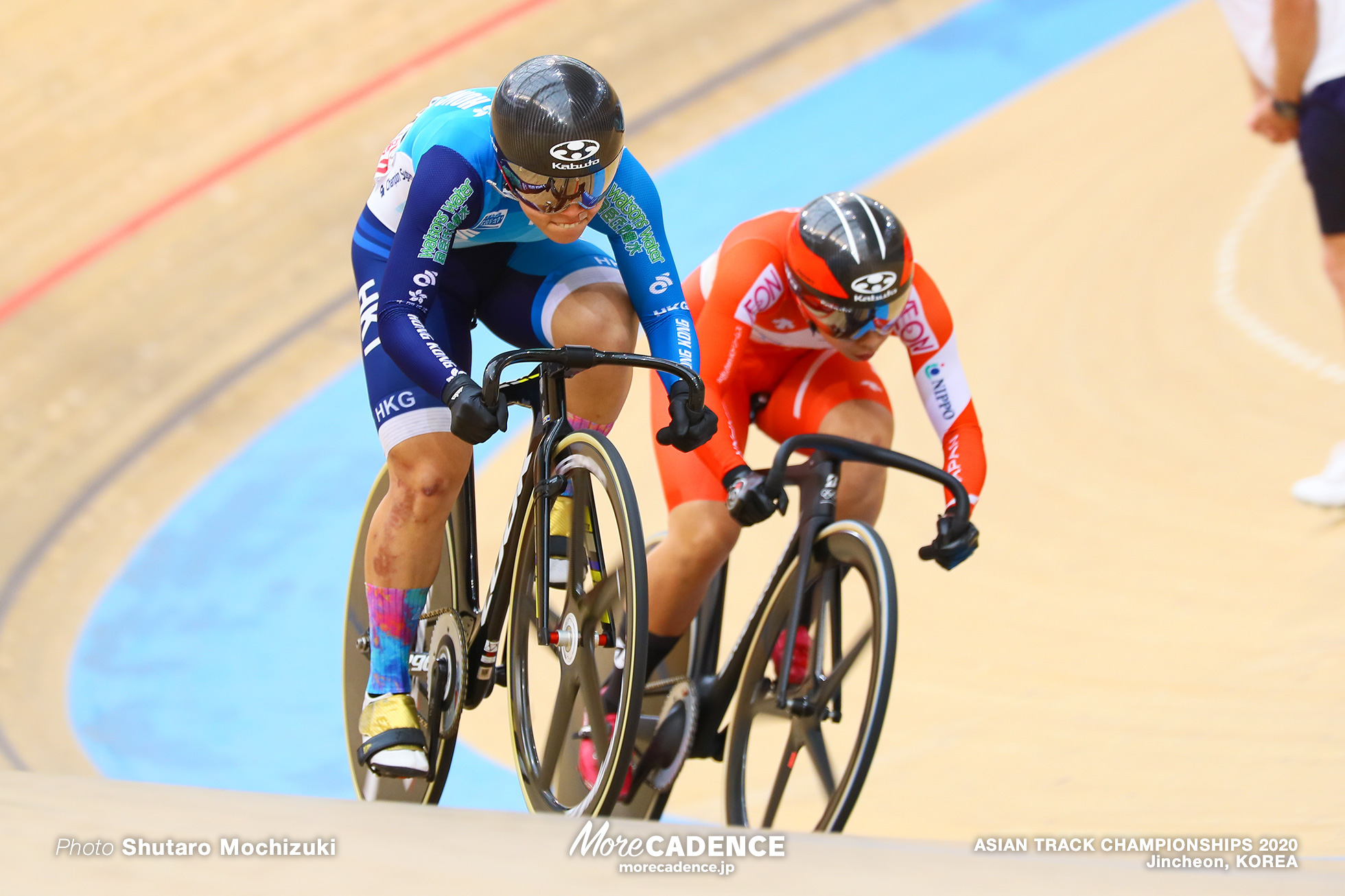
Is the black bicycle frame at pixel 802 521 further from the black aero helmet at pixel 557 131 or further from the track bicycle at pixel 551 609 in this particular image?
the black aero helmet at pixel 557 131

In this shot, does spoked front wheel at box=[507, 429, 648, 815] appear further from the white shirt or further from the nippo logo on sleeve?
the white shirt

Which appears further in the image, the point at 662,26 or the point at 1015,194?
the point at 662,26

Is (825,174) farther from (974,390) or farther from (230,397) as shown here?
(230,397)

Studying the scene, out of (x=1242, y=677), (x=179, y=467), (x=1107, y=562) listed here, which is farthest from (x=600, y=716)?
(x=179, y=467)

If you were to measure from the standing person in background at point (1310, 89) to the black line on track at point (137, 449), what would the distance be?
424cm

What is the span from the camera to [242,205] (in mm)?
6969

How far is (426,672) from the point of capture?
2.83 m

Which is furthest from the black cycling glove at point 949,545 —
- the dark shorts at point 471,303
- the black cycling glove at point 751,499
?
the dark shorts at point 471,303

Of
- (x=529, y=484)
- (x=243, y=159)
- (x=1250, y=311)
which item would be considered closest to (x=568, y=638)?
(x=529, y=484)

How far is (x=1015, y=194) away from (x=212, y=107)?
434cm

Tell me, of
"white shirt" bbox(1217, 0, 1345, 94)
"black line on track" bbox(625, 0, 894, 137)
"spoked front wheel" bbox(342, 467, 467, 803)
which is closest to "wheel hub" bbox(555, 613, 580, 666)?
"spoked front wheel" bbox(342, 467, 467, 803)

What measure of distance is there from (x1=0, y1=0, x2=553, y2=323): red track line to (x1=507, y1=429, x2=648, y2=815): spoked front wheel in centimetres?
460

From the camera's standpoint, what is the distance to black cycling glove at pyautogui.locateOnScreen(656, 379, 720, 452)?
242 cm

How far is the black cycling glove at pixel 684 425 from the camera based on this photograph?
242cm
